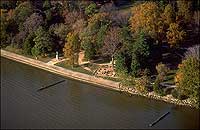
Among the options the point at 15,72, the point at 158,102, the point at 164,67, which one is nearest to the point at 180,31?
the point at 164,67

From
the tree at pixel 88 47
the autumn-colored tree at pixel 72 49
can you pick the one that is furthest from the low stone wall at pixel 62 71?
the tree at pixel 88 47

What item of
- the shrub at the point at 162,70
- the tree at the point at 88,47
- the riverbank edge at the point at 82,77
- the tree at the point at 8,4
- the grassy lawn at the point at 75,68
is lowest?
the riverbank edge at the point at 82,77

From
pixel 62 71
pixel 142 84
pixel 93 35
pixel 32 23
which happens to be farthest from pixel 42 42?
pixel 142 84

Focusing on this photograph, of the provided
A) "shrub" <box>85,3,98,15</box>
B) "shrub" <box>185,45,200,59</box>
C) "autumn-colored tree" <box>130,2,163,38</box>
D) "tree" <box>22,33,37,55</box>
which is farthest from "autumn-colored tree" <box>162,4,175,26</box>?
"tree" <box>22,33,37,55</box>

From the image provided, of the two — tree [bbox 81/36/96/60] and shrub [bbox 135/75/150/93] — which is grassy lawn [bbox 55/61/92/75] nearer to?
tree [bbox 81/36/96/60]

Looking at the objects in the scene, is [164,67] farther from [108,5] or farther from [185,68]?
[108,5]

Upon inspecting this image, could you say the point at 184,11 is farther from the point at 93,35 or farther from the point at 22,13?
the point at 22,13

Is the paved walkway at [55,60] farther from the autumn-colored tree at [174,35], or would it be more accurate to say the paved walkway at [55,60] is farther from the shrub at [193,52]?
the shrub at [193,52]

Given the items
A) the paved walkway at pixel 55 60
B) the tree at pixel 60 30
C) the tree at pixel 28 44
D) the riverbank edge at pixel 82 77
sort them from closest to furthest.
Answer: the riverbank edge at pixel 82 77 < the paved walkway at pixel 55 60 < the tree at pixel 60 30 < the tree at pixel 28 44
